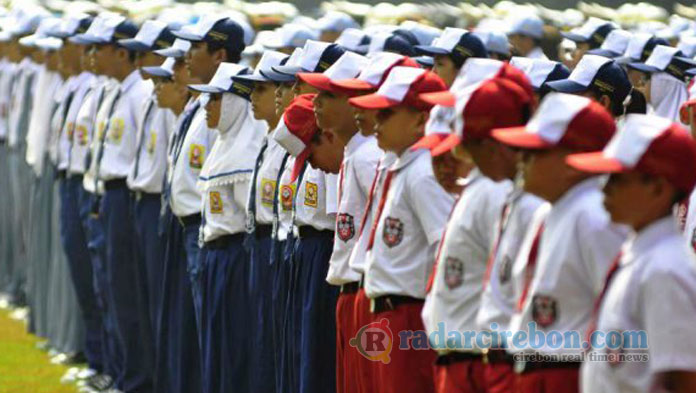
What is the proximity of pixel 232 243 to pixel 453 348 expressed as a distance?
12.9ft

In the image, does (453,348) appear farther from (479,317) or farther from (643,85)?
(643,85)

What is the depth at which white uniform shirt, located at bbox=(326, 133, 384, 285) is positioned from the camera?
28.3 feet

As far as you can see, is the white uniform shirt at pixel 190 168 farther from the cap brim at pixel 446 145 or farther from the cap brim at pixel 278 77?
the cap brim at pixel 446 145

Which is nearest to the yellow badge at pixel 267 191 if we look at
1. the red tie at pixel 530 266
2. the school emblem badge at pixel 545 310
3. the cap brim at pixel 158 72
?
the cap brim at pixel 158 72

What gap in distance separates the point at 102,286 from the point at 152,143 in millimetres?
1470

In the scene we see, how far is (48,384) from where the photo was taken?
13.9 m

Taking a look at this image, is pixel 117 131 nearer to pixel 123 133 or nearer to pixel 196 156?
pixel 123 133

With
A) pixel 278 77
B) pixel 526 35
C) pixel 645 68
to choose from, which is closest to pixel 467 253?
pixel 278 77

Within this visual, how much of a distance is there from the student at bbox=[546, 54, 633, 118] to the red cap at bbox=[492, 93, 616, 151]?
2554 millimetres

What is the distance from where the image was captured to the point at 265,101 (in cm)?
1043

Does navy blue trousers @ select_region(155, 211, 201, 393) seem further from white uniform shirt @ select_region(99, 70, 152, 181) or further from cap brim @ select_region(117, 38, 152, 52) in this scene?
cap brim @ select_region(117, 38, 152, 52)

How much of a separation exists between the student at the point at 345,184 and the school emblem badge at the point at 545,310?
233 cm

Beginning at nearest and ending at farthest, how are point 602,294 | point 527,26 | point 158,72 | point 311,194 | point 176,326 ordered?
point 602,294
point 311,194
point 176,326
point 158,72
point 527,26

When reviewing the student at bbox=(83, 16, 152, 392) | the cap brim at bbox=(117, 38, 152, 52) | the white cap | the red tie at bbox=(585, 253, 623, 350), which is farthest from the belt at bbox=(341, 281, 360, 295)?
the white cap
